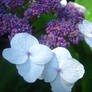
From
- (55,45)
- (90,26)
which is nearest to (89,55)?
(90,26)

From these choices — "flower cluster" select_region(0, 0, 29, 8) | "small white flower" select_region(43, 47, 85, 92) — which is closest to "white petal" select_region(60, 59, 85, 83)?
"small white flower" select_region(43, 47, 85, 92)

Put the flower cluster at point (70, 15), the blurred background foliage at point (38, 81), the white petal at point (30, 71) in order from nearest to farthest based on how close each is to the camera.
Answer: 1. the white petal at point (30, 71)
2. the blurred background foliage at point (38, 81)
3. the flower cluster at point (70, 15)

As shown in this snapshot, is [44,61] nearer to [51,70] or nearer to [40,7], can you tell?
[51,70]

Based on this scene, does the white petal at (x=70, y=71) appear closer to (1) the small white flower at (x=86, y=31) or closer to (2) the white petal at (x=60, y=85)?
(2) the white petal at (x=60, y=85)

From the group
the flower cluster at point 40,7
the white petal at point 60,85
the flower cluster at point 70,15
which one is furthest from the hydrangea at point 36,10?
the white petal at point 60,85

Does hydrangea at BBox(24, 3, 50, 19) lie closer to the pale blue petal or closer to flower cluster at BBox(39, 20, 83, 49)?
flower cluster at BBox(39, 20, 83, 49)
